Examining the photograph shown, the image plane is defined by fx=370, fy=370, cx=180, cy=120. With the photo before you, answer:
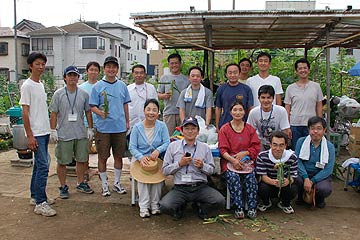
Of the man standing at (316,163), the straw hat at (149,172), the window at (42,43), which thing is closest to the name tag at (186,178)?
the straw hat at (149,172)

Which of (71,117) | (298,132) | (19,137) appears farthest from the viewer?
(19,137)

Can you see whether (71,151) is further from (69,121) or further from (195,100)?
(195,100)

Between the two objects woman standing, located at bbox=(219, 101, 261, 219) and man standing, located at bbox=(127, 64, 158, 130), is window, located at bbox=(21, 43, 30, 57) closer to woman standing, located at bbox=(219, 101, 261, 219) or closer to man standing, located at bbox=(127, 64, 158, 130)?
man standing, located at bbox=(127, 64, 158, 130)

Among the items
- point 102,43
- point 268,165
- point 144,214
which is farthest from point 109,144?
point 102,43

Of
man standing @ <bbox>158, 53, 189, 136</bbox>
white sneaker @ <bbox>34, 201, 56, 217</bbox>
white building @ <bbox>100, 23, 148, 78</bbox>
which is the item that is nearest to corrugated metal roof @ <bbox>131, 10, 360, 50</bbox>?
man standing @ <bbox>158, 53, 189, 136</bbox>

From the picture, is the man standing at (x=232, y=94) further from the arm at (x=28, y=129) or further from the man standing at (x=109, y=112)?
the arm at (x=28, y=129)

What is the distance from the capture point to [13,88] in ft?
44.6

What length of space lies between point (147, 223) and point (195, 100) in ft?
5.78

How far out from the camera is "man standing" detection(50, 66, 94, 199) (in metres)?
4.52

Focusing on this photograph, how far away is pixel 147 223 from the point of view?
3.92 m

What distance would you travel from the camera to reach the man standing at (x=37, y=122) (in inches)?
156

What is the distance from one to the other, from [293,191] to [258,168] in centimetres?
45

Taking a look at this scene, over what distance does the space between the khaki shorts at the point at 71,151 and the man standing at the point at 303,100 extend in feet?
8.97

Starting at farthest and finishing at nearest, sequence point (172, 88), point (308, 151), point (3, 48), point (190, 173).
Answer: point (3, 48) → point (172, 88) → point (308, 151) → point (190, 173)
